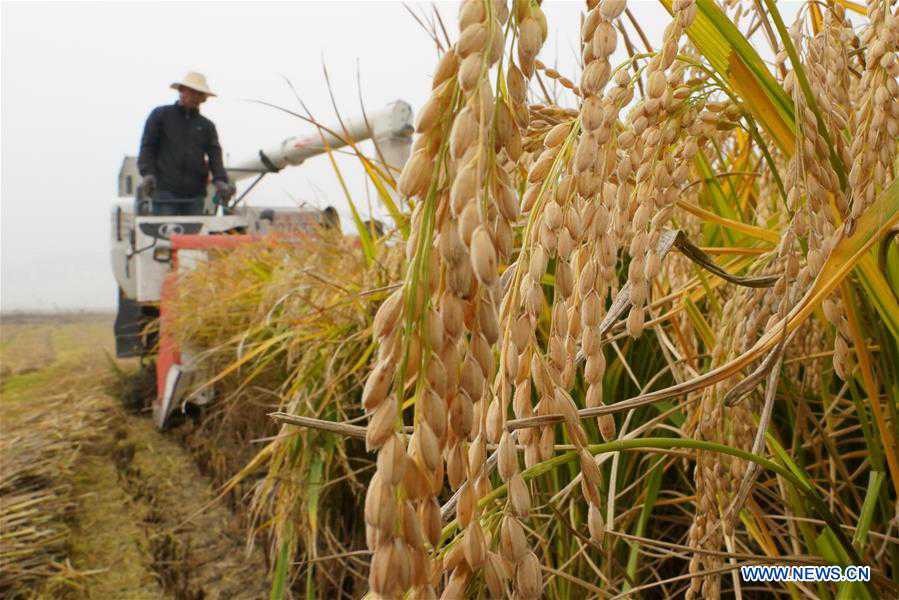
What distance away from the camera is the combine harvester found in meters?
4.17

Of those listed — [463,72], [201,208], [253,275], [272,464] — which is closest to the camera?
[463,72]

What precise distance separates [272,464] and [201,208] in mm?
4995

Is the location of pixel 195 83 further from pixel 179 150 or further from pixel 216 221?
pixel 216 221

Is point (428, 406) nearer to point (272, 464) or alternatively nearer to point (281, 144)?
point (272, 464)

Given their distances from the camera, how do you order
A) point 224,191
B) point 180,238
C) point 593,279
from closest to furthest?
point 593,279
point 180,238
point 224,191

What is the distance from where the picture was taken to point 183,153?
20.9 ft

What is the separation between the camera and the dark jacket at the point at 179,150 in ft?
20.5

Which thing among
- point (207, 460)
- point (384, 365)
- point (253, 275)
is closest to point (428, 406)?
point (384, 365)

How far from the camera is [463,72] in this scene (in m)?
0.29

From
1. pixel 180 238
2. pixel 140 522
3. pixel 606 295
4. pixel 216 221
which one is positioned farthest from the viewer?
pixel 216 221

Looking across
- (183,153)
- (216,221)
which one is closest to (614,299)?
(216,221)

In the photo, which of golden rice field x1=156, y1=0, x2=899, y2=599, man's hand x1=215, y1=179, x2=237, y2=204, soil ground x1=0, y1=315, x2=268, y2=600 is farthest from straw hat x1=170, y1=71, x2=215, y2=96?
golden rice field x1=156, y1=0, x2=899, y2=599

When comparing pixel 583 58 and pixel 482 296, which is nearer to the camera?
pixel 482 296

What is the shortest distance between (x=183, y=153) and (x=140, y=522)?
4429mm
